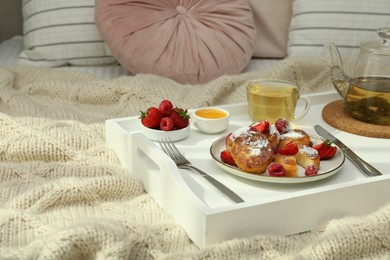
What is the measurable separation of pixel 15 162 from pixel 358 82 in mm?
764

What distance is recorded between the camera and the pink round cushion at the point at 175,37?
5.68 ft

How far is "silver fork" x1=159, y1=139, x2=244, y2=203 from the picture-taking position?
0.98m

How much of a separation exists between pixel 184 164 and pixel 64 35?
92 cm

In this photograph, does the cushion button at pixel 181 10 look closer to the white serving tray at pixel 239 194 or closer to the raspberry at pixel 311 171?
the white serving tray at pixel 239 194

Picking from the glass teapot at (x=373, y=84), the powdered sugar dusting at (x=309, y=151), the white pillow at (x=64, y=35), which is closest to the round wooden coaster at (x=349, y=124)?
the glass teapot at (x=373, y=84)

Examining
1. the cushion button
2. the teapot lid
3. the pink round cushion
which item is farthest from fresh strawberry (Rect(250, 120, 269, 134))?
the cushion button

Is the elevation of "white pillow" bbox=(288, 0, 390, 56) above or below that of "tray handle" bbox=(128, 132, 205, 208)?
above

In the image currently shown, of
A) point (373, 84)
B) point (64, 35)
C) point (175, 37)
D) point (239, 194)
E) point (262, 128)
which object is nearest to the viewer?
point (239, 194)

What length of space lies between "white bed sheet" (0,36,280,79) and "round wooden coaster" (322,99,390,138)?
0.55 metres

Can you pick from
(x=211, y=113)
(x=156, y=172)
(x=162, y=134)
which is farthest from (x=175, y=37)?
(x=156, y=172)

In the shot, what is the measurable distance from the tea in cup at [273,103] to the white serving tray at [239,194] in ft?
0.51

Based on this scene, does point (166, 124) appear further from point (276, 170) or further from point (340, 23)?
point (340, 23)

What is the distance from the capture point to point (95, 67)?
6.21ft

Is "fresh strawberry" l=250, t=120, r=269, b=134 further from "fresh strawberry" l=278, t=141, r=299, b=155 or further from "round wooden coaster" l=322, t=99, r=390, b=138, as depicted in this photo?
"round wooden coaster" l=322, t=99, r=390, b=138
